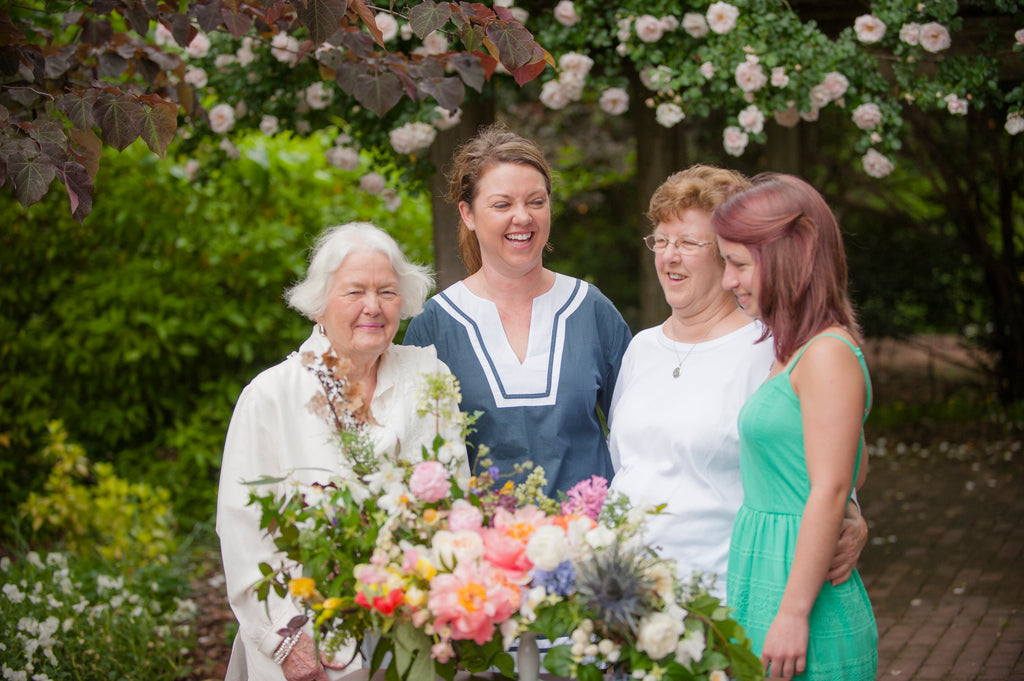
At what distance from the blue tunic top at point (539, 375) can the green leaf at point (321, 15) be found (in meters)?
0.82

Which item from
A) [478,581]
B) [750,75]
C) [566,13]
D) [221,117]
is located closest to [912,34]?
[750,75]

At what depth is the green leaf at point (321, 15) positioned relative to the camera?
2.48 meters

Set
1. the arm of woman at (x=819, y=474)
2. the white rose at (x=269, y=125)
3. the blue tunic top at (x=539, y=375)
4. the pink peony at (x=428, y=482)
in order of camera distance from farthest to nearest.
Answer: the white rose at (x=269, y=125), the blue tunic top at (x=539, y=375), the arm of woman at (x=819, y=474), the pink peony at (x=428, y=482)

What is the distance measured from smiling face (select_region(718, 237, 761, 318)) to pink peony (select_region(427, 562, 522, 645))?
81 cm

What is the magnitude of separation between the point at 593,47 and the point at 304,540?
10.5 ft

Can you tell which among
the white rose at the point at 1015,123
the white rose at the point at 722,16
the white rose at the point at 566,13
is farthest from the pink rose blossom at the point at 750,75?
the white rose at the point at 1015,123

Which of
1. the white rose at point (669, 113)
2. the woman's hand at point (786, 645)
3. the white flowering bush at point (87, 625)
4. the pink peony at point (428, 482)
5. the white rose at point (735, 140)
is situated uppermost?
the white rose at point (669, 113)

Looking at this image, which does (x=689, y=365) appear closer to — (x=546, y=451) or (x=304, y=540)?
(x=546, y=451)

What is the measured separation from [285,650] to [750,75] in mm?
2884

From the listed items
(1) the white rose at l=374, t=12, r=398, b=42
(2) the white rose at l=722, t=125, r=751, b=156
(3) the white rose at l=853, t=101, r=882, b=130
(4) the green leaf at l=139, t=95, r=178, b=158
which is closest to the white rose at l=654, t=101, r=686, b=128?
(2) the white rose at l=722, t=125, r=751, b=156

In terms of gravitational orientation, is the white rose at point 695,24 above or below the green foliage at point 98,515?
above

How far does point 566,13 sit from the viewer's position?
4.17 metres

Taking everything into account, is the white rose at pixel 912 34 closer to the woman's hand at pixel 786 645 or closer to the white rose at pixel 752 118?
the white rose at pixel 752 118

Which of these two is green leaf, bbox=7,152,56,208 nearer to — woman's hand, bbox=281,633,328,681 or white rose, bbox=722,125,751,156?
woman's hand, bbox=281,633,328,681
